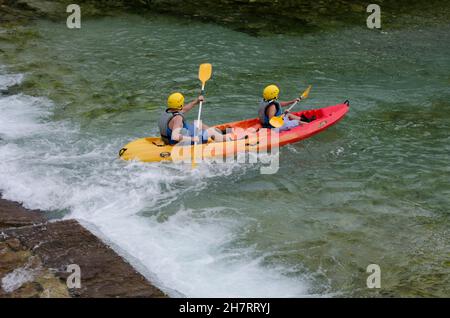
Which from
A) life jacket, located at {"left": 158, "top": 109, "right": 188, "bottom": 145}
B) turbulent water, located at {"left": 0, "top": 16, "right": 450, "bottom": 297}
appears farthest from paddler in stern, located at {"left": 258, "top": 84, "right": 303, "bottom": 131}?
life jacket, located at {"left": 158, "top": 109, "right": 188, "bottom": 145}

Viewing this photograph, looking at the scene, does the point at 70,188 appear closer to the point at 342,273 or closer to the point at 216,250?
the point at 216,250

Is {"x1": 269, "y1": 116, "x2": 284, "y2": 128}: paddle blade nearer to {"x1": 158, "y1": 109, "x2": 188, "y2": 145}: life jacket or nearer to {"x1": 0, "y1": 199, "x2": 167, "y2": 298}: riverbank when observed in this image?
{"x1": 158, "y1": 109, "x2": 188, "y2": 145}: life jacket

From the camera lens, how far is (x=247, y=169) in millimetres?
8852

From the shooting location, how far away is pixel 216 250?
265 inches

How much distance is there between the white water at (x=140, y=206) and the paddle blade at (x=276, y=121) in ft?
3.32

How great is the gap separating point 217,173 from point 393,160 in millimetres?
2770

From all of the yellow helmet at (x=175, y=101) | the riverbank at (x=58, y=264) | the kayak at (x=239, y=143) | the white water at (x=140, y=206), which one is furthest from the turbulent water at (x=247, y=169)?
the yellow helmet at (x=175, y=101)

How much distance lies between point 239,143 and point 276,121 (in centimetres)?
71

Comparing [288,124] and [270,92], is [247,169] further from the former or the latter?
[270,92]

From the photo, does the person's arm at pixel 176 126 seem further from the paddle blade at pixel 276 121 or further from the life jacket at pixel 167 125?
the paddle blade at pixel 276 121

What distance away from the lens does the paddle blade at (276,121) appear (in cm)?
905

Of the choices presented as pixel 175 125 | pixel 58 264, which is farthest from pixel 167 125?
pixel 58 264
